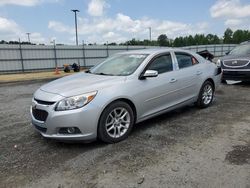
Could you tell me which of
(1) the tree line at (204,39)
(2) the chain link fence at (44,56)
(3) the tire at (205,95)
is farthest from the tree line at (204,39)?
(3) the tire at (205,95)

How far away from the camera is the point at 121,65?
17.0 feet

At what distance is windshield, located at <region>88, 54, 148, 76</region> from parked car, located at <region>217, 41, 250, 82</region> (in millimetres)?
5605

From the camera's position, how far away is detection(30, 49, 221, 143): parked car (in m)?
3.89

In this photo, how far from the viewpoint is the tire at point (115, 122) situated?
13.4 ft

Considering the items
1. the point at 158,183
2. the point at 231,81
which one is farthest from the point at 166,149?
the point at 231,81

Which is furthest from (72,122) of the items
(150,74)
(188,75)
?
(188,75)

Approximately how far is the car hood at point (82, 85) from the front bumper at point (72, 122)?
289 mm

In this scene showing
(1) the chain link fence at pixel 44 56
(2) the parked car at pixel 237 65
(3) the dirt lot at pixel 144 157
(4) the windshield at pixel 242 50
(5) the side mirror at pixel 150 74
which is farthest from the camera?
(1) the chain link fence at pixel 44 56

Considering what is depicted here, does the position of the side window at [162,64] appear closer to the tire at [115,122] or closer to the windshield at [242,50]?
the tire at [115,122]

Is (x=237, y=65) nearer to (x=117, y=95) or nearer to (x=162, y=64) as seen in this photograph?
(x=162, y=64)

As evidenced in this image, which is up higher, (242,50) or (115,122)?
(242,50)

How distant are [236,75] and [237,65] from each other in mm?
370

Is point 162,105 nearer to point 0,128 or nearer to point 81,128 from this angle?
point 81,128

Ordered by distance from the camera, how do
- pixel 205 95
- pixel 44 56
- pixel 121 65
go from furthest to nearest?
pixel 44 56
pixel 205 95
pixel 121 65
